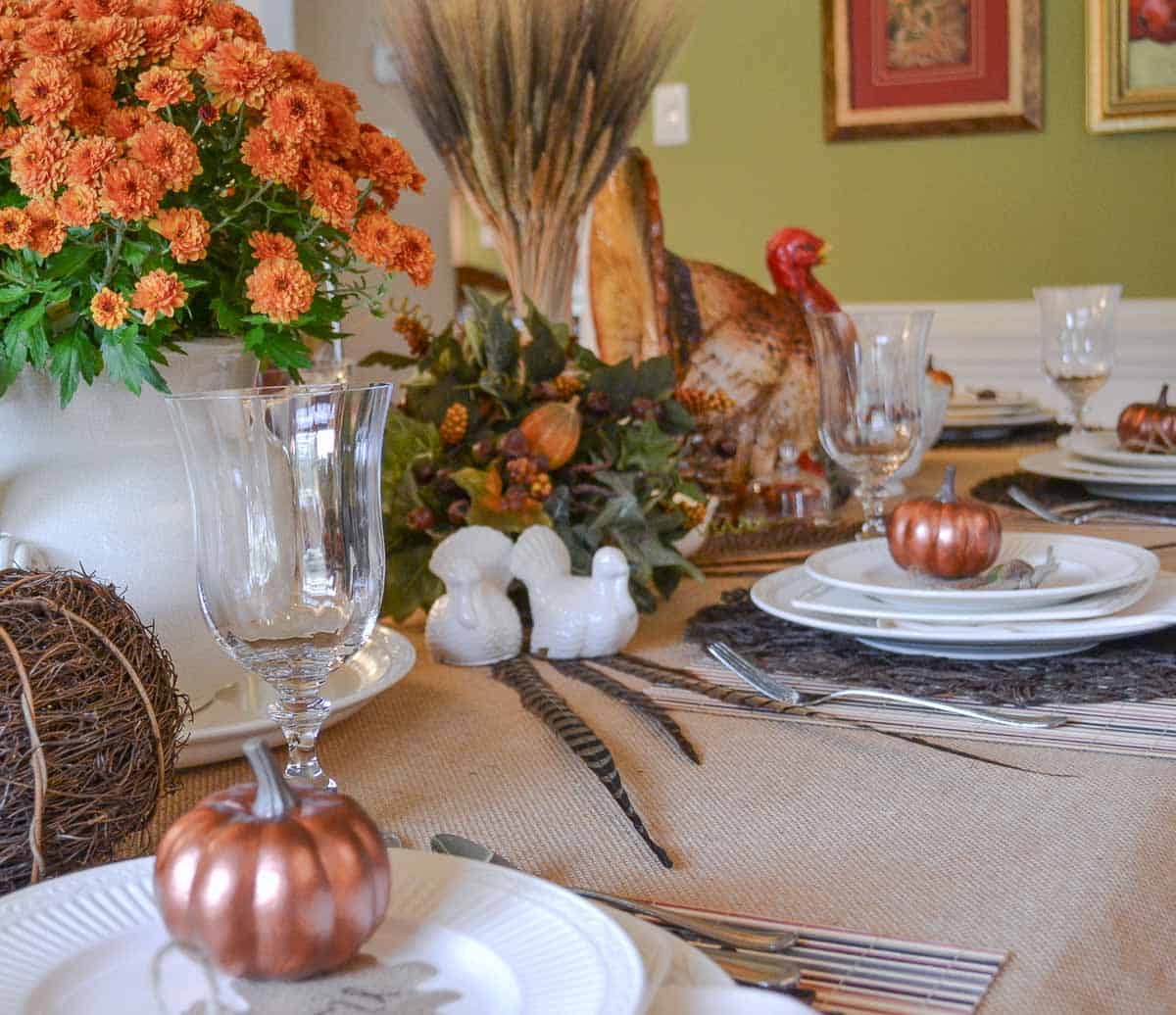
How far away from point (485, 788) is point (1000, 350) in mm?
2942

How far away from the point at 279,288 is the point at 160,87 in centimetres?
11

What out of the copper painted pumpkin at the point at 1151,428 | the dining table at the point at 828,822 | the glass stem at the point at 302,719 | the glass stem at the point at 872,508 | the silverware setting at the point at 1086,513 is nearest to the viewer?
the dining table at the point at 828,822

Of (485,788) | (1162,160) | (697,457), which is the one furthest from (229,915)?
(1162,160)

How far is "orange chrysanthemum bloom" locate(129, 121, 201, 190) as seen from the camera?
2.18ft

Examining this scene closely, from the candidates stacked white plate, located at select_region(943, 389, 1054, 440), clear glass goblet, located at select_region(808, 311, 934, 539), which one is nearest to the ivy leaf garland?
clear glass goblet, located at select_region(808, 311, 934, 539)

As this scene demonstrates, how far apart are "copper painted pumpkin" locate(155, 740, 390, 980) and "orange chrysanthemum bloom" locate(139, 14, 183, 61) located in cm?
44

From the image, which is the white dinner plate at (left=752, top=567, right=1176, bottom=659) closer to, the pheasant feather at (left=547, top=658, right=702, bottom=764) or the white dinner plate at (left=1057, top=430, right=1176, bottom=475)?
the pheasant feather at (left=547, top=658, right=702, bottom=764)

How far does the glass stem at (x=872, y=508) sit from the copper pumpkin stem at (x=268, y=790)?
849mm

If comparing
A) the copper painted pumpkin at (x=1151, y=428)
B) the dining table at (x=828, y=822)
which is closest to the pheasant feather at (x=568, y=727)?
the dining table at (x=828, y=822)

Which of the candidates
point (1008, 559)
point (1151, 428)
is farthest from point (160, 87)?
point (1151, 428)

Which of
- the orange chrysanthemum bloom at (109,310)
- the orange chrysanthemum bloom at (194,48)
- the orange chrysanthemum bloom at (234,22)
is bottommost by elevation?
the orange chrysanthemum bloom at (109,310)

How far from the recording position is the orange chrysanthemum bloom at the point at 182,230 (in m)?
0.68

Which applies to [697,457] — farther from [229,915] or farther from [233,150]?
[229,915]

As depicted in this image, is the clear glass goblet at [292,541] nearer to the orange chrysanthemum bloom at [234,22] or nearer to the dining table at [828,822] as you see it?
the dining table at [828,822]
